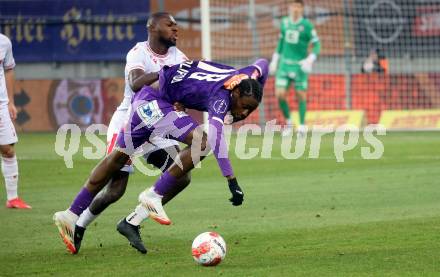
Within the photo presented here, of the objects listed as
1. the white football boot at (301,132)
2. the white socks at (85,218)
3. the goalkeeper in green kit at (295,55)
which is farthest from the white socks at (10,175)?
the goalkeeper in green kit at (295,55)

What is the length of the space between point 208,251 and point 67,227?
1701 mm

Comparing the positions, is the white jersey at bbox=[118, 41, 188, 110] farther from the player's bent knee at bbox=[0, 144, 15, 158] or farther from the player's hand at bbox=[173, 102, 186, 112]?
the player's bent knee at bbox=[0, 144, 15, 158]

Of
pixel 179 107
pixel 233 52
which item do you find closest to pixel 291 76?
pixel 233 52

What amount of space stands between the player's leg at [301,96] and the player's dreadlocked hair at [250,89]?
1435 cm

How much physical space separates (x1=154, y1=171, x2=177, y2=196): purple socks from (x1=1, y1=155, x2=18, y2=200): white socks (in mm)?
4259

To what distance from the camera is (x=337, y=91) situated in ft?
92.5

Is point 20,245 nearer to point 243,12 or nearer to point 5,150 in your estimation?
point 5,150

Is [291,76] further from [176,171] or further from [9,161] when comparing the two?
[176,171]

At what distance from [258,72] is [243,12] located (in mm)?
19173

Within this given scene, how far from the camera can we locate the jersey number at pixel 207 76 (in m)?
9.29

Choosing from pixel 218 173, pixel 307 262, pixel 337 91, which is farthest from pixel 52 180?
pixel 337 91

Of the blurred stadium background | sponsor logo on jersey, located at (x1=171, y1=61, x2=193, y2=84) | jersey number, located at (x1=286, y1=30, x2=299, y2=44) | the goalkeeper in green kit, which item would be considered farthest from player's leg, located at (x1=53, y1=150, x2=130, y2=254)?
the blurred stadium background

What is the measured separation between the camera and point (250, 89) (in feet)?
29.5

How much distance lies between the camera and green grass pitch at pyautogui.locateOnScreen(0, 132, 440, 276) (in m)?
8.45
